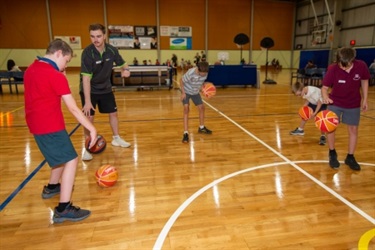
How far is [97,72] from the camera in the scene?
4312 mm

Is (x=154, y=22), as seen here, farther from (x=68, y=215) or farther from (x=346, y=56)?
(x=68, y=215)

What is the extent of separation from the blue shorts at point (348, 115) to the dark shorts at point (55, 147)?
11.3 feet

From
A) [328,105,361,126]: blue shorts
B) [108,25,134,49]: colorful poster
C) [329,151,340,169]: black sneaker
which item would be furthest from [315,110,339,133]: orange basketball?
[108,25,134,49]: colorful poster

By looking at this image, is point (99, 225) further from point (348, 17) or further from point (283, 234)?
point (348, 17)

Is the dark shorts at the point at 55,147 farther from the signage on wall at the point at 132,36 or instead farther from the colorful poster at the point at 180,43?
the colorful poster at the point at 180,43

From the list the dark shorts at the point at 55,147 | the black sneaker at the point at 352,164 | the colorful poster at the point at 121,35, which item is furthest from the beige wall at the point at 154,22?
the dark shorts at the point at 55,147

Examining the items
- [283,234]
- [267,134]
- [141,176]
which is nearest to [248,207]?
[283,234]

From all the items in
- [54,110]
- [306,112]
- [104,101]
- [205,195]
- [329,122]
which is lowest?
[205,195]

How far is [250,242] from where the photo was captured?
243 cm

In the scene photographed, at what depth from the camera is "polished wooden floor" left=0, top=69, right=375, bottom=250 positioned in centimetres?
250

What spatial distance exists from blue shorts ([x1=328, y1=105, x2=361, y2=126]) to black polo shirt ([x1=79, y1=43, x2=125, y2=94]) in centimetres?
331

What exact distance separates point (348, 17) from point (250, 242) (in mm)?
24764

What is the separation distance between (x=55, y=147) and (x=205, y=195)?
5.57ft

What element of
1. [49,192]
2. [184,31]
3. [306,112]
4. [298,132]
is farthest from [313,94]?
[184,31]
